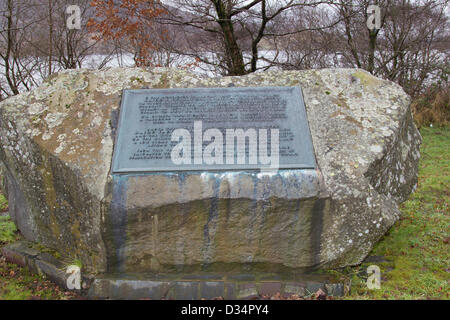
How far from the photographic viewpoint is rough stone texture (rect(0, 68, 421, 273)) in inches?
122

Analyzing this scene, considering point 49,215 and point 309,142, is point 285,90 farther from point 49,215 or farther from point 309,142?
point 49,215

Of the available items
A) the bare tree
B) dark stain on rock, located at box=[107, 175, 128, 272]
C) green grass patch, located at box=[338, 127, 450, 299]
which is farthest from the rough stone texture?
the bare tree

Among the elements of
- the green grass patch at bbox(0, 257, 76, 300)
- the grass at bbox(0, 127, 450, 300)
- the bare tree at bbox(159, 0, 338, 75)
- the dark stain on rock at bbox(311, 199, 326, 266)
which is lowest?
the green grass patch at bbox(0, 257, 76, 300)

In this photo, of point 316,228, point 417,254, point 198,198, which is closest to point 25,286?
point 198,198

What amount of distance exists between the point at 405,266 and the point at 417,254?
28 centimetres

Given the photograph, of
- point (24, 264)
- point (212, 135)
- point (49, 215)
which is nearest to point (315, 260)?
point (212, 135)

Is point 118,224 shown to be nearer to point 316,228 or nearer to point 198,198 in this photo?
point 198,198

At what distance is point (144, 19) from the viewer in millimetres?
8766

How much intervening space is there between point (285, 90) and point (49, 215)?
251cm

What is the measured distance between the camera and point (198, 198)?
3.06 meters

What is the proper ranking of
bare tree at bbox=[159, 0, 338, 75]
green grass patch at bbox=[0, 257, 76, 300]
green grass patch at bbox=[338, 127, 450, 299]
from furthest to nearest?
bare tree at bbox=[159, 0, 338, 75] → green grass patch at bbox=[0, 257, 76, 300] → green grass patch at bbox=[338, 127, 450, 299]

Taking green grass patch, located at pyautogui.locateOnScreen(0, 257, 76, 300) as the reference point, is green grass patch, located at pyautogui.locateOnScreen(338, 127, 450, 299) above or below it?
above

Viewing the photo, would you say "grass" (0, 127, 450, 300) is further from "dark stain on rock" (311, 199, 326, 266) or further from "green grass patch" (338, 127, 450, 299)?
"dark stain on rock" (311, 199, 326, 266)

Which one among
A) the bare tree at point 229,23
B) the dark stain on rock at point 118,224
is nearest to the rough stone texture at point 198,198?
the dark stain on rock at point 118,224
